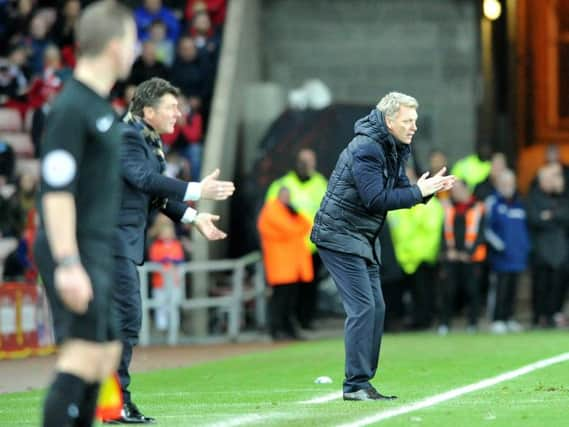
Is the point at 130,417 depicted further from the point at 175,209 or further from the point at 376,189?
the point at 376,189

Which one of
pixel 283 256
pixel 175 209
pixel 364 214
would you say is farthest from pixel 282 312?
pixel 175 209

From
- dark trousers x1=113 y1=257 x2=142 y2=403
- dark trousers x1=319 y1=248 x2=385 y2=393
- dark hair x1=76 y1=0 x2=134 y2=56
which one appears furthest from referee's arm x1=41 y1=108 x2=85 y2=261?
dark trousers x1=319 y1=248 x2=385 y2=393

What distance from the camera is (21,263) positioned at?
754 inches

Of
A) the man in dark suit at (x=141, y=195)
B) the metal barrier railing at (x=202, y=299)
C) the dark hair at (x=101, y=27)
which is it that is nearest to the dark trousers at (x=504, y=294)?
the metal barrier railing at (x=202, y=299)

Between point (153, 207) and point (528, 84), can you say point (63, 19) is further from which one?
point (153, 207)

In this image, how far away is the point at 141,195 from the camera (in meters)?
9.74

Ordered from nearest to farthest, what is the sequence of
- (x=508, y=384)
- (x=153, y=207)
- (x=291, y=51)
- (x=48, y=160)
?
(x=48, y=160) < (x=153, y=207) < (x=508, y=384) < (x=291, y=51)

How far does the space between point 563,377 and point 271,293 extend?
835 centimetres

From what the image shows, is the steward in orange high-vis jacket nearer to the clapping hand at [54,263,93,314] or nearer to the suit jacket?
the suit jacket

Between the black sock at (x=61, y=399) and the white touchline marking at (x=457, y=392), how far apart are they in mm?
2431

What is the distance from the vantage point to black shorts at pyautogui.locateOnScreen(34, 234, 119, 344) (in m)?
6.71

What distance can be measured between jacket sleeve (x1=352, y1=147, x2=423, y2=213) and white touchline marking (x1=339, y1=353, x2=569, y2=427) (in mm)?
1265

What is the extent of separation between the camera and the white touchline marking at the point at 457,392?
918cm

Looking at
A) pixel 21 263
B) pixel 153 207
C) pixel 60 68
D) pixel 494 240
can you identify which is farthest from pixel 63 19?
pixel 153 207
